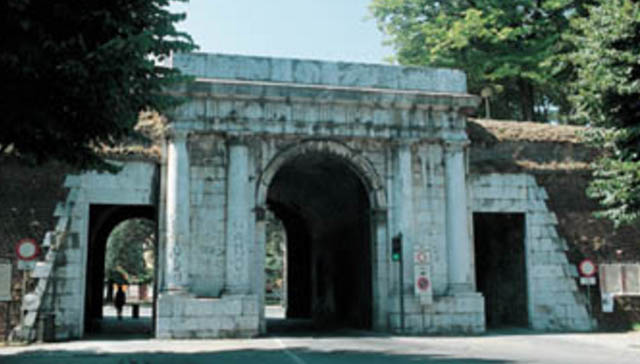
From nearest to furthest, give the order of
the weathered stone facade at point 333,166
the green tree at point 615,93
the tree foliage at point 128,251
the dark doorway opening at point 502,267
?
the green tree at point 615,93 < the weathered stone facade at point 333,166 < the dark doorway opening at point 502,267 < the tree foliage at point 128,251

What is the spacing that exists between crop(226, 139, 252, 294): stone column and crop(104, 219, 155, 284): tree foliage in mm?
30847

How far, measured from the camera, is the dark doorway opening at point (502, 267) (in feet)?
67.2

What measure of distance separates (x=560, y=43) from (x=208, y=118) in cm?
1863

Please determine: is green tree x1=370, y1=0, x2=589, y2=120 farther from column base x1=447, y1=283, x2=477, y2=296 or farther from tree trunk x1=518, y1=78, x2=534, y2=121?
column base x1=447, y1=283, x2=477, y2=296

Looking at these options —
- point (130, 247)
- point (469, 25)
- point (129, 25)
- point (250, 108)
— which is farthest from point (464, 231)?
point (130, 247)

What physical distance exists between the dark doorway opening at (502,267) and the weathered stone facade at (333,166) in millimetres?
613

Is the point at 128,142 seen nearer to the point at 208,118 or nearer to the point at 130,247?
the point at 208,118

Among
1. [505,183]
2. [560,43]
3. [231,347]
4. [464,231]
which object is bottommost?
[231,347]

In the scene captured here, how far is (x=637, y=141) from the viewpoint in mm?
15945

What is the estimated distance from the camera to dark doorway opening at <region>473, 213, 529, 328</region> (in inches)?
806

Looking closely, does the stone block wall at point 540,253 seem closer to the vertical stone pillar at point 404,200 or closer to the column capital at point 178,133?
the vertical stone pillar at point 404,200

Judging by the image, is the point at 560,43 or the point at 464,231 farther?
the point at 560,43

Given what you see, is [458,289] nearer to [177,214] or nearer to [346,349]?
[346,349]

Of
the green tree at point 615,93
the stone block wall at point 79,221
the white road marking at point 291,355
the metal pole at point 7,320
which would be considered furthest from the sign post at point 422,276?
the metal pole at point 7,320
